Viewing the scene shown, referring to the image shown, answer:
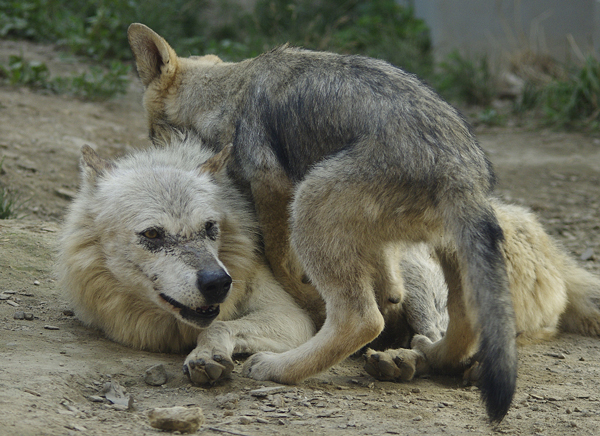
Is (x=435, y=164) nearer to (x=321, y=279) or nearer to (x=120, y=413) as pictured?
(x=321, y=279)

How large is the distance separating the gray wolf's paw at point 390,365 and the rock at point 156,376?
115cm

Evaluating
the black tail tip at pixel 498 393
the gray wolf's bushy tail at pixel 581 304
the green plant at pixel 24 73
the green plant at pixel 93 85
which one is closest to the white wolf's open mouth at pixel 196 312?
the black tail tip at pixel 498 393

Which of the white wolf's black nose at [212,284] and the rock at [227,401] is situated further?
the white wolf's black nose at [212,284]

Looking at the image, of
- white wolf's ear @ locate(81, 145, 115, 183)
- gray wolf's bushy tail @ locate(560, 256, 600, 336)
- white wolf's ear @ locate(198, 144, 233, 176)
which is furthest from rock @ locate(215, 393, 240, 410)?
gray wolf's bushy tail @ locate(560, 256, 600, 336)

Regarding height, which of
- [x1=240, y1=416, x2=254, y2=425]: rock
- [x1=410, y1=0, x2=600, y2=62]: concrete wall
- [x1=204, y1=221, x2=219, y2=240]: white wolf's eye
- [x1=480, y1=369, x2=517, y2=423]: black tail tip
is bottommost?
[x1=240, y1=416, x2=254, y2=425]: rock

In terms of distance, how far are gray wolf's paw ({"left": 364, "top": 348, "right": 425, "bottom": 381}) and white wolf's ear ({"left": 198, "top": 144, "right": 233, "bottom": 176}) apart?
4.92 ft

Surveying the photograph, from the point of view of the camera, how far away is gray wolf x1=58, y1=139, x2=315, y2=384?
362cm

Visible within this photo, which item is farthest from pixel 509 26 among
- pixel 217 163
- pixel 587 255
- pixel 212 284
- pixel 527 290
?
pixel 212 284

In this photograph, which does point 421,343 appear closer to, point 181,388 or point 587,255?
point 181,388

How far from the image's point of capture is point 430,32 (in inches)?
488

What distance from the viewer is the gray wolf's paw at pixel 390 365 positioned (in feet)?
12.4

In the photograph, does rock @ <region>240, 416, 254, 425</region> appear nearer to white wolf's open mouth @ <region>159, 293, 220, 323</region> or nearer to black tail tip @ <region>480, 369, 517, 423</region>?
white wolf's open mouth @ <region>159, 293, 220, 323</region>

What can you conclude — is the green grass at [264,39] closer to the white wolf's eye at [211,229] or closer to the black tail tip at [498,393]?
the white wolf's eye at [211,229]

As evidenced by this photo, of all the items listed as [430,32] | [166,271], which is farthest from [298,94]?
[430,32]
